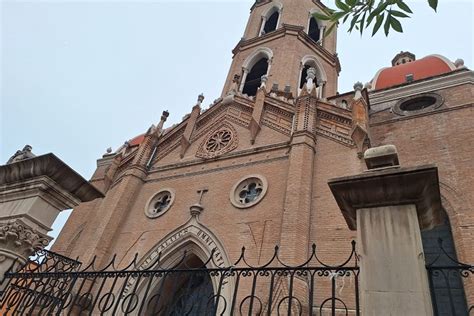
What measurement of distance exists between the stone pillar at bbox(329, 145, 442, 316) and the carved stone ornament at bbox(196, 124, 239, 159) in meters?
10.4

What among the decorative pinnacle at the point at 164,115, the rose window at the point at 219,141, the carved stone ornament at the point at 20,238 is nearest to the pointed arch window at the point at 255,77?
the decorative pinnacle at the point at 164,115

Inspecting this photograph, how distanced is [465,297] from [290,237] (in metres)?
4.07

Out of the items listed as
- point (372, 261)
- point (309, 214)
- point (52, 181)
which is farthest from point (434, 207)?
point (309, 214)

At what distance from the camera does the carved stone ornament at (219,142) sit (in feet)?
44.7

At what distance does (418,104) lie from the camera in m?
12.7

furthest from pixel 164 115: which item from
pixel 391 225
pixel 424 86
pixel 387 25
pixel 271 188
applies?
pixel 391 225

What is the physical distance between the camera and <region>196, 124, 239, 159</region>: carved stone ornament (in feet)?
44.7

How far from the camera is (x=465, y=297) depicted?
7.91m

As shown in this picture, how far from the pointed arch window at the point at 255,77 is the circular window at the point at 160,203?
900 centimetres

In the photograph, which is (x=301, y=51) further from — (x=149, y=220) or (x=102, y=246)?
(x=102, y=246)

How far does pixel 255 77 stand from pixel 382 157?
18600 millimetres

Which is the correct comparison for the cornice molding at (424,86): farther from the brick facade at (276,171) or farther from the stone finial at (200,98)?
the stone finial at (200,98)

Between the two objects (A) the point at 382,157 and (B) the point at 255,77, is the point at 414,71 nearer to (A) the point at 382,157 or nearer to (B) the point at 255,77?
(B) the point at 255,77

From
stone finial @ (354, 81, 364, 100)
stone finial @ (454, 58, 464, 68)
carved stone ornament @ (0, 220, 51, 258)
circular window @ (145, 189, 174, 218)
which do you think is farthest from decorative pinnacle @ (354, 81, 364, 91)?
carved stone ornament @ (0, 220, 51, 258)
